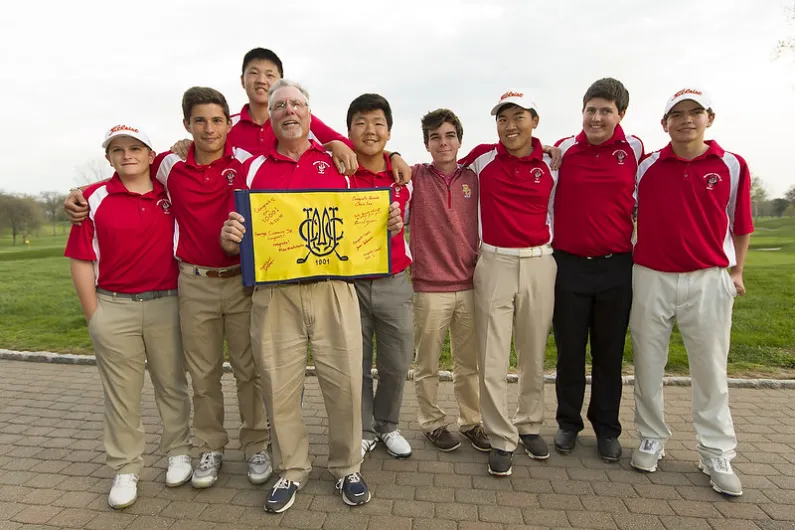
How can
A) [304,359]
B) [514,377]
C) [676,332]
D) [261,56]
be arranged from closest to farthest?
1. [304,359]
2. [261,56]
3. [514,377]
4. [676,332]

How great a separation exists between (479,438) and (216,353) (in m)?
2.52

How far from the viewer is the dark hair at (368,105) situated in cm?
416

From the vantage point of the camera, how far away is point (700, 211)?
4.01m

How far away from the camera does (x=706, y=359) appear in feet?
13.4

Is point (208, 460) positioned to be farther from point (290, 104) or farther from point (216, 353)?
point (290, 104)

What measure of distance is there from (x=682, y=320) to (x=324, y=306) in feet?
9.77

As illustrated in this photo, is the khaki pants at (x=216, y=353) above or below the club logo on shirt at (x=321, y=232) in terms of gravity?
below

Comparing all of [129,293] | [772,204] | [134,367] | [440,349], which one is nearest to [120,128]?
[129,293]

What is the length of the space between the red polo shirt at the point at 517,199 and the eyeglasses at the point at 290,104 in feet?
5.68

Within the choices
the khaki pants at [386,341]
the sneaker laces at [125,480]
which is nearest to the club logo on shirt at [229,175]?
the khaki pants at [386,341]

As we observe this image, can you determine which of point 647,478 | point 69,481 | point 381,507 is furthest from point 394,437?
point 69,481

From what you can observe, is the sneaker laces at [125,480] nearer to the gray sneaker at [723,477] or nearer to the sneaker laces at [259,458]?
the sneaker laces at [259,458]

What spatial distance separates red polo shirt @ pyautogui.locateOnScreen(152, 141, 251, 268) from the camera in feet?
12.7

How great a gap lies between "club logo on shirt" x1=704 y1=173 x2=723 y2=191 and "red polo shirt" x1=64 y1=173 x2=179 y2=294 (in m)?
4.38
